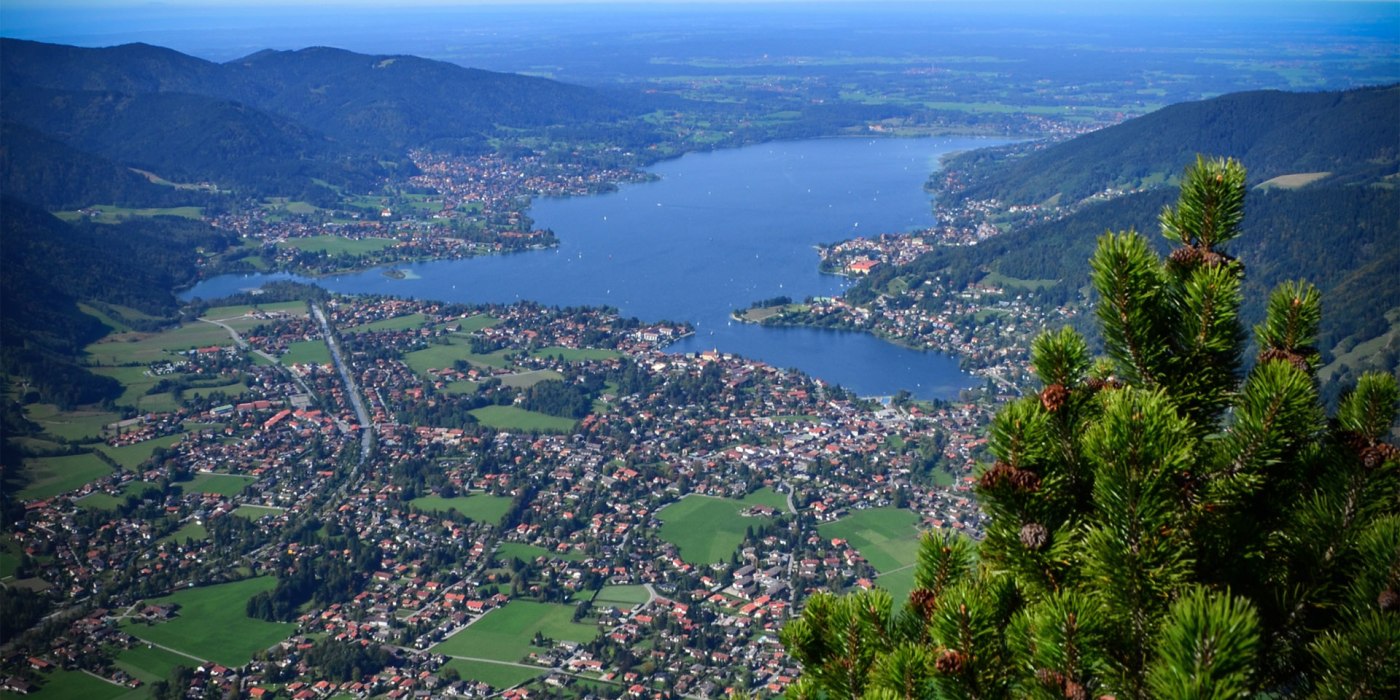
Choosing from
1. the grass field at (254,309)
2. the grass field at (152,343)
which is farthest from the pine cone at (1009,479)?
the grass field at (254,309)

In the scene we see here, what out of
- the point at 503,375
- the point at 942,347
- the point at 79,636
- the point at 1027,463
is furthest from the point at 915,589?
the point at 942,347

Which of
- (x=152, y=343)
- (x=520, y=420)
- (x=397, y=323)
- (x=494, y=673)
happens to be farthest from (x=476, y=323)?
(x=494, y=673)

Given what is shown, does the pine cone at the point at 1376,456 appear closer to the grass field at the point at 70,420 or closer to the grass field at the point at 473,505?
the grass field at the point at 473,505

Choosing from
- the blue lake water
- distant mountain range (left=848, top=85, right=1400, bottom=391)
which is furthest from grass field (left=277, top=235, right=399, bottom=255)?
distant mountain range (left=848, top=85, right=1400, bottom=391)

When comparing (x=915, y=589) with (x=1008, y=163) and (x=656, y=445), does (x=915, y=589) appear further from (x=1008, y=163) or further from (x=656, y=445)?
(x=1008, y=163)

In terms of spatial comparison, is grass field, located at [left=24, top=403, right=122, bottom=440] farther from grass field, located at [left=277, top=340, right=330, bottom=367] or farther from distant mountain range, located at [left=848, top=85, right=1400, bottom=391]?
distant mountain range, located at [left=848, top=85, right=1400, bottom=391]
